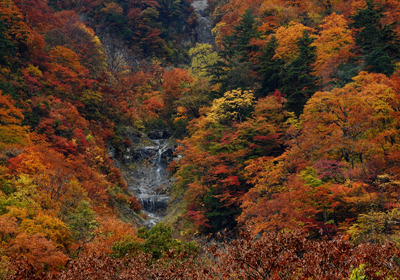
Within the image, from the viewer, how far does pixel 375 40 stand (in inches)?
854

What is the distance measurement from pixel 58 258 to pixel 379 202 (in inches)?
553

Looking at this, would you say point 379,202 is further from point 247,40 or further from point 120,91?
point 120,91

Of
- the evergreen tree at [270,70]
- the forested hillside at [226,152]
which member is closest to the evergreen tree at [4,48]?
the forested hillside at [226,152]

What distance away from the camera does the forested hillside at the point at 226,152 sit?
25.7 ft

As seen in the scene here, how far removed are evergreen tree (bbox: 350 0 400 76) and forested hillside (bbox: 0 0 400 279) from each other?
0.10m

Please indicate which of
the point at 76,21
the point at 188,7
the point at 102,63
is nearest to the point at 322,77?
the point at 102,63

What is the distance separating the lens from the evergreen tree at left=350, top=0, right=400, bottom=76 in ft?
65.4

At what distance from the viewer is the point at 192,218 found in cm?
2447

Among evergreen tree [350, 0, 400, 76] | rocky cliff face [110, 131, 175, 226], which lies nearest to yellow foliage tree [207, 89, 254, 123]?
evergreen tree [350, 0, 400, 76]

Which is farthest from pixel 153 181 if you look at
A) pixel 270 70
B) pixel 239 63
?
pixel 270 70

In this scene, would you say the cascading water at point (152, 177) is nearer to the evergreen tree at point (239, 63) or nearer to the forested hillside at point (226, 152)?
→ the forested hillside at point (226, 152)

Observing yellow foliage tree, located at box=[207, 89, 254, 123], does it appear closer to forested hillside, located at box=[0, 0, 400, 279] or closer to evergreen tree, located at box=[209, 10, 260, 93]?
forested hillside, located at box=[0, 0, 400, 279]

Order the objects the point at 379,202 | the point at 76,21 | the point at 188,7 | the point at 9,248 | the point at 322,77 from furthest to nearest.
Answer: the point at 188,7 < the point at 76,21 < the point at 322,77 < the point at 379,202 < the point at 9,248

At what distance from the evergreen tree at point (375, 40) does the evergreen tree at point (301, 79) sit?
3.82 metres
